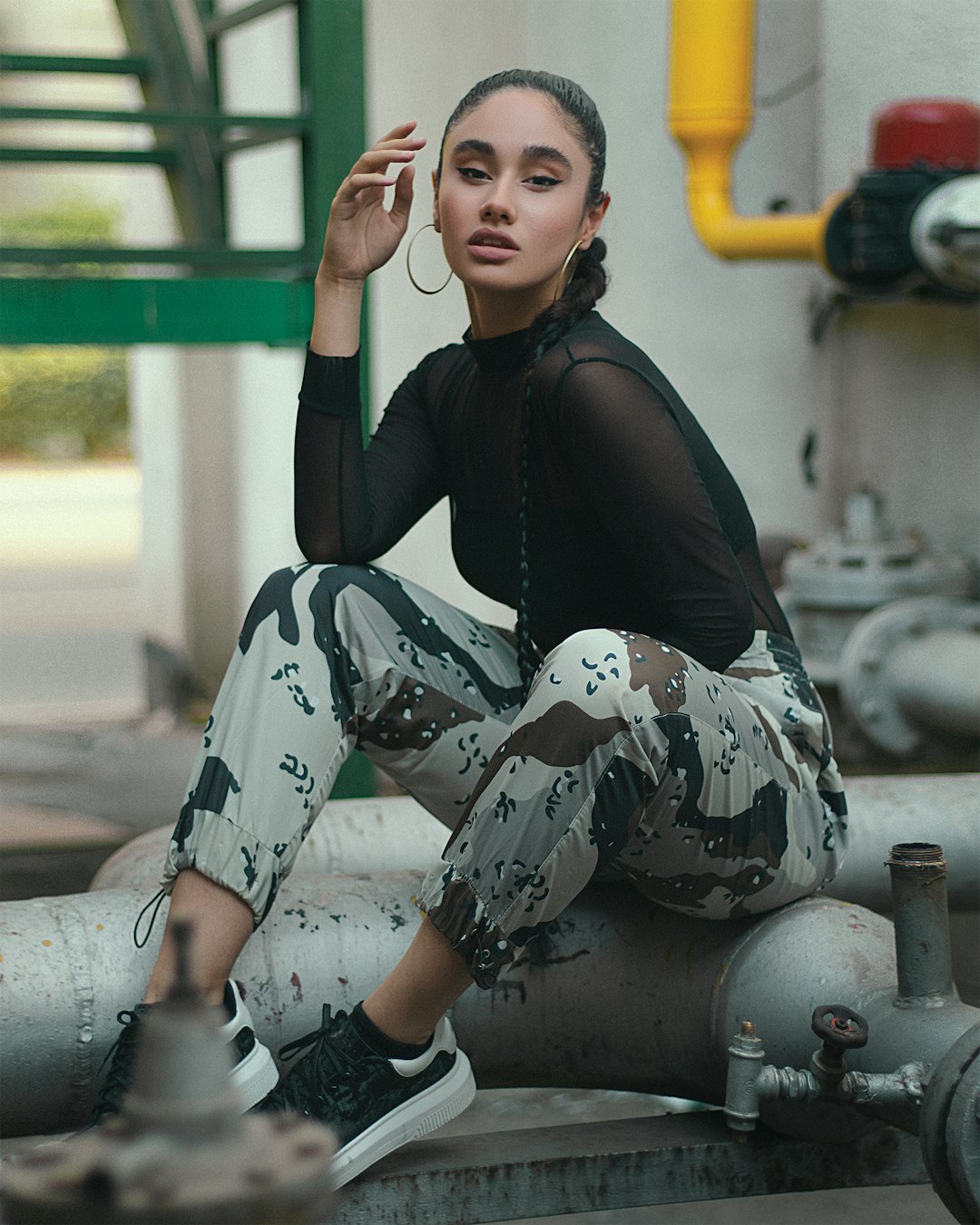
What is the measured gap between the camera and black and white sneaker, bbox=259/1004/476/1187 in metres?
1.06

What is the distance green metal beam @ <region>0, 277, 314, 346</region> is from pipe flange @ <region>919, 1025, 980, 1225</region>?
1.50 metres

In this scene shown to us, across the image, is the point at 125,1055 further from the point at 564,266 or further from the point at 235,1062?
the point at 564,266

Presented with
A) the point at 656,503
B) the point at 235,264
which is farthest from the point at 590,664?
the point at 235,264

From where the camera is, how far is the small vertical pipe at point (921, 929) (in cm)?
110

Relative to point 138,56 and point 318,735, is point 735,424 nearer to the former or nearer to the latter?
point 138,56

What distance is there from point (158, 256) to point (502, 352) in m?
1.31

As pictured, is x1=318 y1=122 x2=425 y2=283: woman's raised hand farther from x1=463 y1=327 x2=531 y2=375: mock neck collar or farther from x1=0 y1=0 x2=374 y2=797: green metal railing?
x1=0 y1=0 x2=374 y2=797: green metal railing

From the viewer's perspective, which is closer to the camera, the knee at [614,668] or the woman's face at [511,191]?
the knee at [614,668]

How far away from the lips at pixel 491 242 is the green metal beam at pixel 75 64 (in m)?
1.78

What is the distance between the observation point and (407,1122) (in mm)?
1077

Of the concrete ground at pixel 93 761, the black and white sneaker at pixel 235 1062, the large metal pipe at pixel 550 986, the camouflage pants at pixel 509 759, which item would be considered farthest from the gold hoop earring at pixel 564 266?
the concrete ground at pixel 93 761

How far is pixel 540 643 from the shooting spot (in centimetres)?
124

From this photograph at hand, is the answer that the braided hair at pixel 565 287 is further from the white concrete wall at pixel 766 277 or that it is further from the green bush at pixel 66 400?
Result: the green bush at pixel 66 400

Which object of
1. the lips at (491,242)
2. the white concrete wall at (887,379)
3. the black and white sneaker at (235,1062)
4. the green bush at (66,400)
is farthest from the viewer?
the green bush at (66,400)
